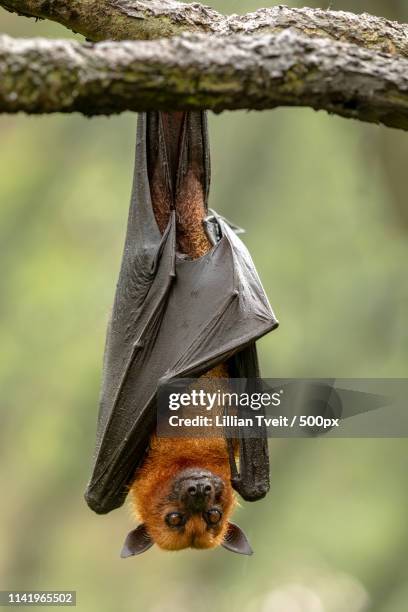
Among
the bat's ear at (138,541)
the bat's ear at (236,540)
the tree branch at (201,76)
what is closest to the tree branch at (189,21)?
the tree branch at (201,76)

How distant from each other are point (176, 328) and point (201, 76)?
2.89 meters

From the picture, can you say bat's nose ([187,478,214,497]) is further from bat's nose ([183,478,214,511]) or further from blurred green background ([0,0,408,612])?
blurred green background ([0,0,408,612])

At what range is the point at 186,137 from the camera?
593 cm

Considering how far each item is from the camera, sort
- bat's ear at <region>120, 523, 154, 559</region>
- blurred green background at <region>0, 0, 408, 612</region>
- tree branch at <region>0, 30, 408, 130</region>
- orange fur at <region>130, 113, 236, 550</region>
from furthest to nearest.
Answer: blurred green background at <region>0, 0, 408, 612</region>
bat's ear at <region>120, 523, 154, 559</region>
orange fur at <region>130, 113, 236, 550</region>
tree branch at <region>0, 30, 408, 130</region>

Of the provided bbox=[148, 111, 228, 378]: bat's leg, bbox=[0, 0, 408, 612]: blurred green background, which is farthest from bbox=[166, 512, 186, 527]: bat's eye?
bbox=[0, 0, 408, 612]: blurred green background

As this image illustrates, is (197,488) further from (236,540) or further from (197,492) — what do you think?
(236,540)

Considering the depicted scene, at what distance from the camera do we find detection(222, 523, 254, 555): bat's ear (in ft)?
22.9

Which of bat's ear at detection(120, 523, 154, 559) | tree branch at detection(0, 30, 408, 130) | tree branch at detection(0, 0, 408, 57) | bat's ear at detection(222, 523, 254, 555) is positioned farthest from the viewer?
bat's ear at detection(222, 523, 254, 555)

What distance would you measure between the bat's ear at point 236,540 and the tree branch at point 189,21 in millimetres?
3839

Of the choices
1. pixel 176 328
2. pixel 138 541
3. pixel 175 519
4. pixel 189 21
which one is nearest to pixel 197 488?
pixel 175 519

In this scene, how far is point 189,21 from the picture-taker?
17.0ft

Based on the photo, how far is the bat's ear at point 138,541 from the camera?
6766mm

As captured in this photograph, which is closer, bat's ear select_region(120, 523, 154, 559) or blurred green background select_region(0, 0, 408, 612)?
bat's ear select_region(120, 523, 154, 559)

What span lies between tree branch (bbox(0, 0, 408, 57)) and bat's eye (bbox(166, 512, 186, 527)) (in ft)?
11.3
